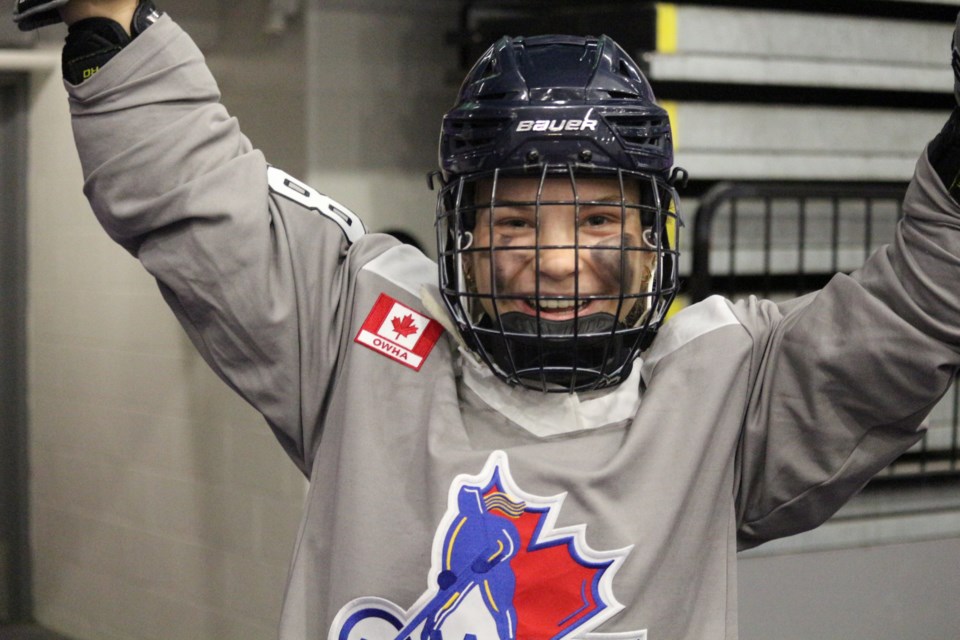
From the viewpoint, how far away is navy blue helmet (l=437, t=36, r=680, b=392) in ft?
4.86

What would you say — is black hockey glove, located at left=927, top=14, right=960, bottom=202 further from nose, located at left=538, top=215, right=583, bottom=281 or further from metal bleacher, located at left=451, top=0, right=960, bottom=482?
metal bleacher, located at left=451, top=0, right=960, bottom=482

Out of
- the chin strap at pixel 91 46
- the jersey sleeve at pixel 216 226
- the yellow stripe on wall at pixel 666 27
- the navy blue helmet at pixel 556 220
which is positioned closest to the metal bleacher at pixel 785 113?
the yellow stripe on wall at pixel 666 27

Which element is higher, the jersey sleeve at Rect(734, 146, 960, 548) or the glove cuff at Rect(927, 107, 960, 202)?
the glove cuff at Rect(927, 107, 960, 202)

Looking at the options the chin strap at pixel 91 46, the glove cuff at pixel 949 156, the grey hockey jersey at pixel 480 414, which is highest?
the chin strap at pixel 91 46

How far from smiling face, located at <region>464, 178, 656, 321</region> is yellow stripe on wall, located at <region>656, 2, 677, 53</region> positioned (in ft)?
6.01

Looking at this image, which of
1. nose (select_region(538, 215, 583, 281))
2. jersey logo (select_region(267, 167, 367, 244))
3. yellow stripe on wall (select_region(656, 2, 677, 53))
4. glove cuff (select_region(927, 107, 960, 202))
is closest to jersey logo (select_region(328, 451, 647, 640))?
nose (select_region(538, 215, 583, 281))

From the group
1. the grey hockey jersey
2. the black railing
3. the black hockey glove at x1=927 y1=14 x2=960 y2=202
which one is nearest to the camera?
the black hockey glove at x1=927 y1=14 x2=960 y2=202

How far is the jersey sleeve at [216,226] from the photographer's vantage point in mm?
1458

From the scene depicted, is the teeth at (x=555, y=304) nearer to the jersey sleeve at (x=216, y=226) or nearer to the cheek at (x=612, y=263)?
the cheek at (x=612, y=263)

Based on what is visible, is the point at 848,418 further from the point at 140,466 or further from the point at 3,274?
the point at 3,274

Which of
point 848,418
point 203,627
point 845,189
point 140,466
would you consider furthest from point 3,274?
point 848,418

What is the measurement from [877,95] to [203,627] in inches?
107

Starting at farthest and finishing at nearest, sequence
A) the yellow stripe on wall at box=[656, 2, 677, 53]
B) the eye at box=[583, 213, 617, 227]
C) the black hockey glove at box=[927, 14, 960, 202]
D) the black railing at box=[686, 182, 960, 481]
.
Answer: the black railing at box=[686, 182, 960, 481]
the yellow stripe on wall at box=[656, 2, 677, 53]
the eye at box=[583, 213, 617, 227]
the black hockey glove at box=[927, 14, 960, 202]

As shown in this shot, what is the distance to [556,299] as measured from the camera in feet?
4.75
